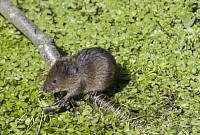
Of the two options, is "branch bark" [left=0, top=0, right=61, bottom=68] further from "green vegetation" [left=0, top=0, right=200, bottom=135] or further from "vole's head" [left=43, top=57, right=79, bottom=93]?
"vole's head" [left=43, top=57, right=79, bottom=93]

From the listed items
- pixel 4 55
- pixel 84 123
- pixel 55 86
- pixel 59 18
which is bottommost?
pixel 84 123

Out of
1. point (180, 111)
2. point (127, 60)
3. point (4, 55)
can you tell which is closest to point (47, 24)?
point (4, 55)

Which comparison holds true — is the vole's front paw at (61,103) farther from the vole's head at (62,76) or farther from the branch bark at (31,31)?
the branch bark at (31,31)

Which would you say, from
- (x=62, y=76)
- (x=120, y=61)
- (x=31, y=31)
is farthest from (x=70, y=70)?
(x=31, y=31)

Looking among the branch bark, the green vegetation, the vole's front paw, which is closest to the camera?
the green vegetation

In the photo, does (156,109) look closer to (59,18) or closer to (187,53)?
(187,53)

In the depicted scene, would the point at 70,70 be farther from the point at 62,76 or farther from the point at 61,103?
the point at 61,103

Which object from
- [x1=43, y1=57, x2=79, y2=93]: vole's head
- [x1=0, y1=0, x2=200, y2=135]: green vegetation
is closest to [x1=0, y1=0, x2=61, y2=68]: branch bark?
[x1=0, y1=0, x2=200, y2=135]: green vegetation
